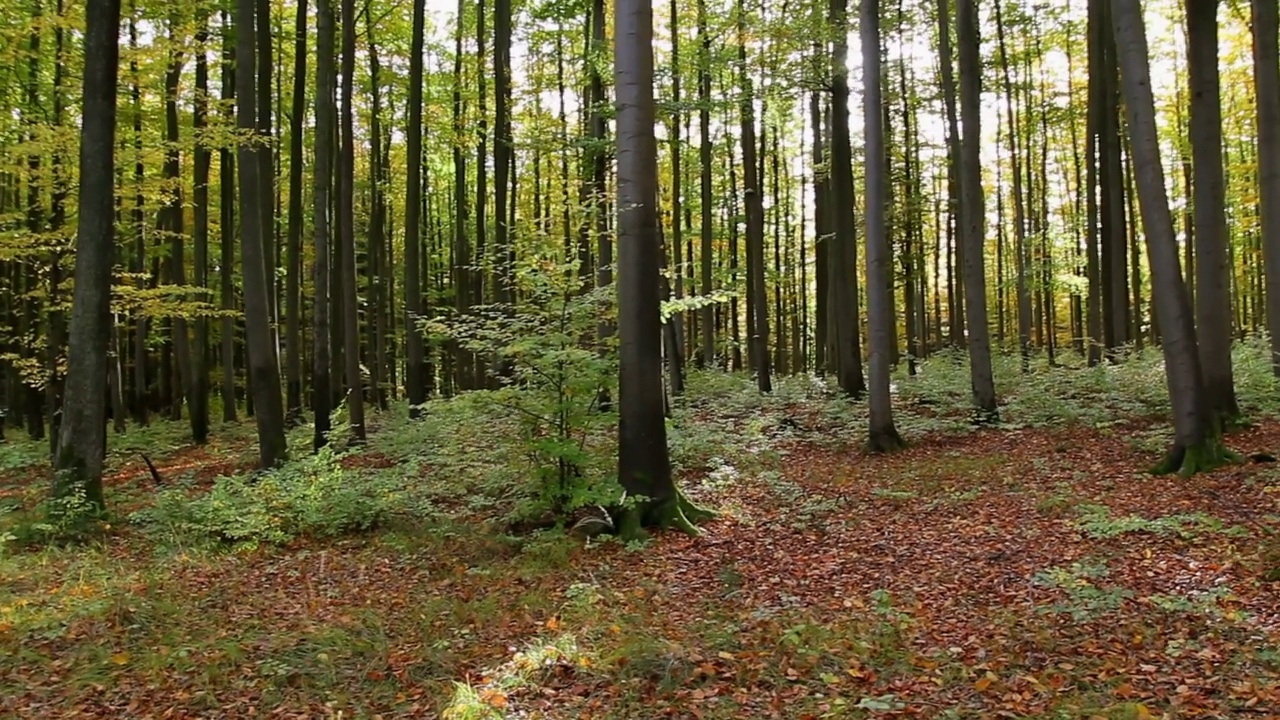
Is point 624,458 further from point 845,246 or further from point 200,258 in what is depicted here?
point 200,258

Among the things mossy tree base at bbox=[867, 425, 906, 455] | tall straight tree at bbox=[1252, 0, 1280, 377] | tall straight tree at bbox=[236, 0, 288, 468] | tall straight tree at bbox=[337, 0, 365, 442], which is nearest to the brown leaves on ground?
mossy tree base at bbox=[867, 425, 906, 455]

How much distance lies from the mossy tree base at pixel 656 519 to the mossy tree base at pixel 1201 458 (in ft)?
16.5

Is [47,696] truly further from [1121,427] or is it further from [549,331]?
[1121,427]

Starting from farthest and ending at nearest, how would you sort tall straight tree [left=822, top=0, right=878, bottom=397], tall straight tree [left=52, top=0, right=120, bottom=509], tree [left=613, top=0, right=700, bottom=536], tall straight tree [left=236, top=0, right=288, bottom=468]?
tall straight tree [left=822, top=0, right=878, bottom=397]
tall straight tree [left=236, top=0, right=288, bottom=468]
tall straight tree [left=52, top=0, right=120, bottom=509]
tree [left=613, top=0, right=700, bottom=536]

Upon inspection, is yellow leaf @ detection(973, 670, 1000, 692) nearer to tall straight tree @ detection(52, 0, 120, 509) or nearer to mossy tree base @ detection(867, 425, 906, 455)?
mossy tree base @ detection(867, 425, 906, 455)

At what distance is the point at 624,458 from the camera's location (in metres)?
8.05

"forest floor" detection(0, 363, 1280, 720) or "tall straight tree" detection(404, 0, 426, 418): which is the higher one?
"tall straight tree" detection(404, 0, 426, 418)

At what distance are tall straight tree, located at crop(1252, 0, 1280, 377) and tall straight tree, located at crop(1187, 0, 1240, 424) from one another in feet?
4.74

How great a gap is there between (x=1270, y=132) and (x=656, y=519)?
1010cm

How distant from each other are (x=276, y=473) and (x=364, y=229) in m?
22.1

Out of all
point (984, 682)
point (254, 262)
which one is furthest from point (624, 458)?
point (254, 262)

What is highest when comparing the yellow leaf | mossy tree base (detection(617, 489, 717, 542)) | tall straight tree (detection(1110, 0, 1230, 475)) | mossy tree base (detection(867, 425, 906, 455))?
tall straight tree (detection(1110, 0, 1230, 475))

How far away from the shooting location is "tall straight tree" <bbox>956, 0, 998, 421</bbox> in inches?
476

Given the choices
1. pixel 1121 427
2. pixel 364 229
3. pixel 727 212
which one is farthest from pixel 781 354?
pixel 1121 427
